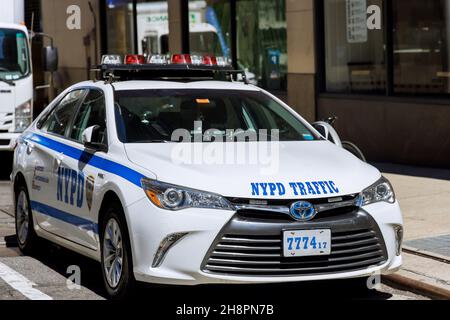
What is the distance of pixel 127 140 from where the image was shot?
700 cm

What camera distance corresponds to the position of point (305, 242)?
6.07m

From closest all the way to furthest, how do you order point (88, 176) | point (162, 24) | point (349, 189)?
point (349, 189) → point (88, 176) → point (162, 24)

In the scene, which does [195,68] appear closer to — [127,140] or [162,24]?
[127,140]

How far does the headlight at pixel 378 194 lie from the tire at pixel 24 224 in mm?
3245

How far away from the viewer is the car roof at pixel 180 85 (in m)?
7.63

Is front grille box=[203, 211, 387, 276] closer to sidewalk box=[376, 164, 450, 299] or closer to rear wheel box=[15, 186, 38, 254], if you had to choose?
sidewalk box=[376, 164, 450, 299]

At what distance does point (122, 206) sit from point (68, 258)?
7.26 feet

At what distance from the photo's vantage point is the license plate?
19.9 ft

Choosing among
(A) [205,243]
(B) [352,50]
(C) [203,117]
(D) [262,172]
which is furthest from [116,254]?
(B) [352,50]

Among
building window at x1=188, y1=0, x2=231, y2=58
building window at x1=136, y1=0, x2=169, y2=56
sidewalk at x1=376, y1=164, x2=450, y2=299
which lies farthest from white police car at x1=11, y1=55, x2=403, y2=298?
building window at x1=136, y1=0, x2=169, y2=56

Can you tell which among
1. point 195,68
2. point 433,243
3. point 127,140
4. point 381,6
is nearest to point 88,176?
point 127,140

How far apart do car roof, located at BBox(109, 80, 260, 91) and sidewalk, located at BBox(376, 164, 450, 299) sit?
1.94 metres

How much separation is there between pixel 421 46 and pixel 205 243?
27.7 ft

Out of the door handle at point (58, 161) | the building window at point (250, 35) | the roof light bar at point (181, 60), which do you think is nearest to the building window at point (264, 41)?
the building window at point (250, 35)
